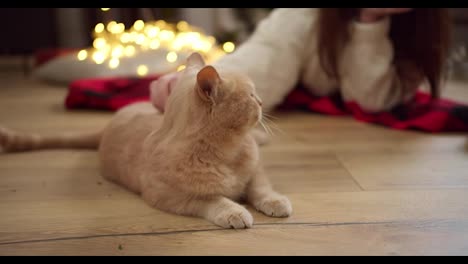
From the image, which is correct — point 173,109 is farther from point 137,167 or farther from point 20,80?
point 20,80

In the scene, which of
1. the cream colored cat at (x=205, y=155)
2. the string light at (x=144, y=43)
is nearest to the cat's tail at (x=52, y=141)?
the cream colored cat at (x=205, y=155)

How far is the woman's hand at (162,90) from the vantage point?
4.25ft

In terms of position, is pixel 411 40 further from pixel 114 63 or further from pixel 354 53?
pixel 114 63

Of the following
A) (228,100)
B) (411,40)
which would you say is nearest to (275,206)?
(228,100)

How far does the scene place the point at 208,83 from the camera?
905 millimetres

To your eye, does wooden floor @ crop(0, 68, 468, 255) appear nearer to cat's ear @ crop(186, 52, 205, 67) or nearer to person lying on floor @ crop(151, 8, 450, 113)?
person lying on floor @ crop(151, 8, 450, 113)

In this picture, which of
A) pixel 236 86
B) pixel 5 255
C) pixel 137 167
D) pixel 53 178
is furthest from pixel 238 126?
pixel 53 178

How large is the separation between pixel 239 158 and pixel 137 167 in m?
0.24

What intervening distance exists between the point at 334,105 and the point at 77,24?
2531 millimetres

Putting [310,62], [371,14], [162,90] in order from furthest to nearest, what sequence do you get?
[310,62]
[371,14]
[162,90]

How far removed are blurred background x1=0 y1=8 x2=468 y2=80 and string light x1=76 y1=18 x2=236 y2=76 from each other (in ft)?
0.71

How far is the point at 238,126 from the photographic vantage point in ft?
3.20

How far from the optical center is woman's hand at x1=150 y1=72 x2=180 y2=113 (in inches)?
50.9
